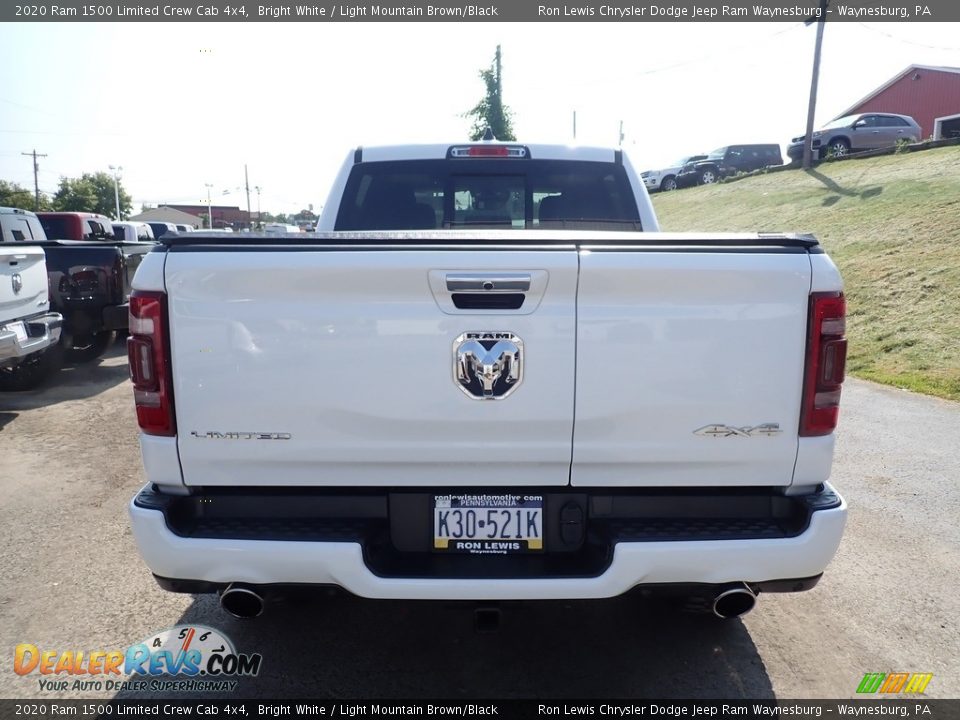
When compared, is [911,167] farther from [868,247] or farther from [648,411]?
[648,411]

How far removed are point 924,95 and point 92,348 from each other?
149ft

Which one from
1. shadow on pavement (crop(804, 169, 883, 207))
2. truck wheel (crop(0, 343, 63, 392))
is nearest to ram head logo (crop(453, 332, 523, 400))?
truck wheel (crop(0, 343, 63, 392))

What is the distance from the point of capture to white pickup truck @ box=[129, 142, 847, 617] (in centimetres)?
232

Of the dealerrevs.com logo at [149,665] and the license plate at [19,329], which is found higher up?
the license plate at [19,329]

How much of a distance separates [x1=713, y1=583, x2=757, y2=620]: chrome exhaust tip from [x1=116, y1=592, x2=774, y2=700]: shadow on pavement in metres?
0.46

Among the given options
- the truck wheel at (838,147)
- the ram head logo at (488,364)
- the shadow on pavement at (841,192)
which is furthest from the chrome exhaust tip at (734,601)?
the truck wheel at (838,147)

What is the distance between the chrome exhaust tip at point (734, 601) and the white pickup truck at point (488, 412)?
4cm

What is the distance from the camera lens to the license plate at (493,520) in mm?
2486

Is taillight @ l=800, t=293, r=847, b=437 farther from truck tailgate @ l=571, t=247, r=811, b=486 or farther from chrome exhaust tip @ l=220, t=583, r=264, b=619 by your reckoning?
chrome exhaust tip @ l=220, t=583, r=264, b=619

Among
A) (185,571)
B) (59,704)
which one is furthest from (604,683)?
(59,704)

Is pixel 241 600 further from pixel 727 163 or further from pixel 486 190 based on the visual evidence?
pixel 727 163

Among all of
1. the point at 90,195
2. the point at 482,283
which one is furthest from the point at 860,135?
the point at 90,195

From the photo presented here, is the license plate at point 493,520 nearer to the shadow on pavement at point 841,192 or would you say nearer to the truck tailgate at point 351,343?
the truck tailgate at point 351,343

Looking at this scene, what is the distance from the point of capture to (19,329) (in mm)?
6906
